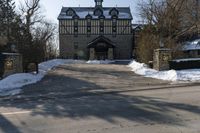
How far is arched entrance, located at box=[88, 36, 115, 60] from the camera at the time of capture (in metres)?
82.9

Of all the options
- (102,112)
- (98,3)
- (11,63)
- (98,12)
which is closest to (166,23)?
(11,63)

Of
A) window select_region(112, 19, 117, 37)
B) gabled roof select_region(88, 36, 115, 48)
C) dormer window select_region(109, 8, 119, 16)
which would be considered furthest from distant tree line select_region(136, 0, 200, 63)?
dormer window select_region(109, 8, 119, 16)

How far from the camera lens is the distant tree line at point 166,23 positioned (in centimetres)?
3525

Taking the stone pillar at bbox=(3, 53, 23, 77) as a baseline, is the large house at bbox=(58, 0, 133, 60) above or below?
above

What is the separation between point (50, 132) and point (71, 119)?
4.78ft

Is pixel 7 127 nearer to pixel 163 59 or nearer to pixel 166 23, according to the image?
pixel 163 59

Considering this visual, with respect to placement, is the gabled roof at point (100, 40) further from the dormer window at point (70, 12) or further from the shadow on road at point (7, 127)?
the shadow on road at point (7, 127)

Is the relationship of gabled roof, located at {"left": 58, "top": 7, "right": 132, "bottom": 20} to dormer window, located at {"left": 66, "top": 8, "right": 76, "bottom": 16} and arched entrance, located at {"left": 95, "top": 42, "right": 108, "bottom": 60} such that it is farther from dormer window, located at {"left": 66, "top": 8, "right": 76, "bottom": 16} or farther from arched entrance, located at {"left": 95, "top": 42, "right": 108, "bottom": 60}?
arched entrance, located at {"left": 95, "top": 42, "right": 108, "bottom": 60}

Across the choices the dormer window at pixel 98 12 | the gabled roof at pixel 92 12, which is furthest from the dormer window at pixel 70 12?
the dormer window at pixel 98 12

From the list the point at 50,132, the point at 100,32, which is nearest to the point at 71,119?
the point at 50,132

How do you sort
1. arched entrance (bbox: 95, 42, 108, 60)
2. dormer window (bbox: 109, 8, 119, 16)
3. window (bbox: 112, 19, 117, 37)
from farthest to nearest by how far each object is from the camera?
dormer window (bbox: 109, 8, 119, 16) → window (bbox: 112, 19, 117, 37) → arched entrance (bbox: 95, 42, 108, 60)

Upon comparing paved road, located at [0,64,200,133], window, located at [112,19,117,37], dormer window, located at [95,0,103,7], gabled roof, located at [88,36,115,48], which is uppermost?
dormer window, located at [95,0,103,7]

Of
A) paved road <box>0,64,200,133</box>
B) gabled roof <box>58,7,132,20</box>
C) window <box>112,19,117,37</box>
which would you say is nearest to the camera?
paved road <box>0,64,200,133</box>

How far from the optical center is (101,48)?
274 feet
